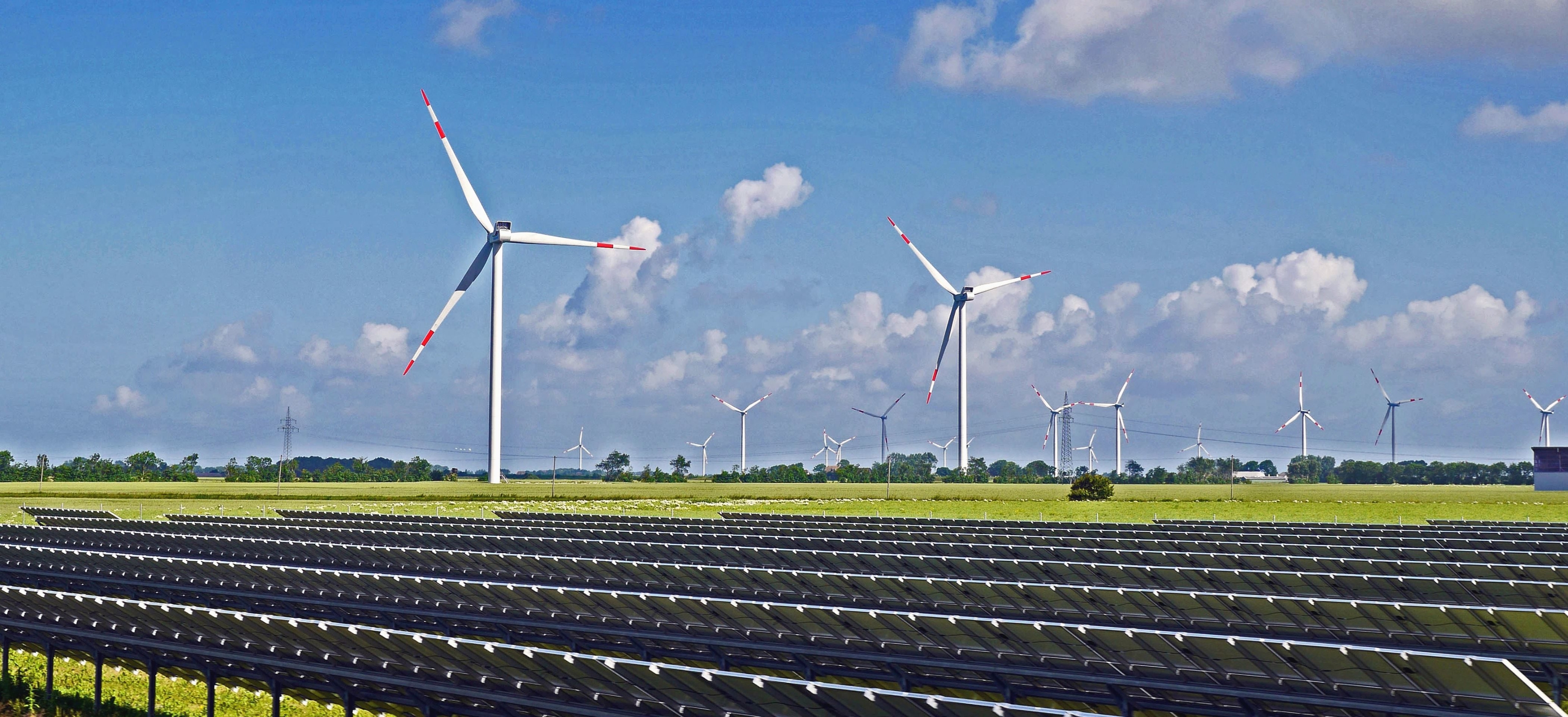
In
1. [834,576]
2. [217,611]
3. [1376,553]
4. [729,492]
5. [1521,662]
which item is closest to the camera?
[217,611]

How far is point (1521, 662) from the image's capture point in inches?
795

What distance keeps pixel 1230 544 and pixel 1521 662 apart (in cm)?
1946

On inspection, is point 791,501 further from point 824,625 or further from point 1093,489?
point 824,625

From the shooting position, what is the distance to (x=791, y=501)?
4326 inches

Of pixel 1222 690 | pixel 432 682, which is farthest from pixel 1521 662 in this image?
pixel 432 682

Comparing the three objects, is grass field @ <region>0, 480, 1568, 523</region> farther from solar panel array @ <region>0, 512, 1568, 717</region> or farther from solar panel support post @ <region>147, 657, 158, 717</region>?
solar panel support post @ <region>147, 657, 158, 717</region>

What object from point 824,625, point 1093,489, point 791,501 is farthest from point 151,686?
point 1093,489

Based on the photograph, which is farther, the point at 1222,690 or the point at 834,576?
the point at 834,576

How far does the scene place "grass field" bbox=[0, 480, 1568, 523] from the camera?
8169cm

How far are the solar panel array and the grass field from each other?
39933mm

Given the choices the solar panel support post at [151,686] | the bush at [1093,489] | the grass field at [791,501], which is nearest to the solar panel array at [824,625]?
the solar panel support post at [151,686]

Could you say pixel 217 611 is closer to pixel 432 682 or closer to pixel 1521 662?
pixel 432 682

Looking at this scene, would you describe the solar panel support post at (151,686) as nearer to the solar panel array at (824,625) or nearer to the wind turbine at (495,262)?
the solar panel array at (824,625)

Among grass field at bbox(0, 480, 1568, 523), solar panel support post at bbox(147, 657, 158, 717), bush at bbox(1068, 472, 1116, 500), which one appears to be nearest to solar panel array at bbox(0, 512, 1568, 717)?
solar panel support post at bbox(147, 657, 158, 717)
